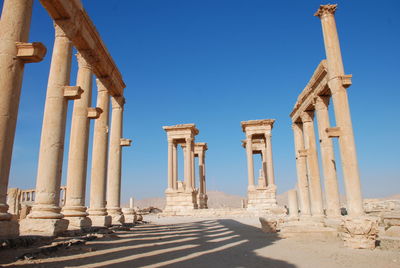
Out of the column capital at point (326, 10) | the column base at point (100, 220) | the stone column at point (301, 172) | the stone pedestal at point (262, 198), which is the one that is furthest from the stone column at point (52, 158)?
the stone pedestal at point (262, 198)

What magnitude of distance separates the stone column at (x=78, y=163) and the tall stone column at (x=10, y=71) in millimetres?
4633

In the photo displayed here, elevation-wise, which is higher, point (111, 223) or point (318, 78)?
point (318, 78)

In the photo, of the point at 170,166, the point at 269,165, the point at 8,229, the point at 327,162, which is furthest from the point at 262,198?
the point at 8,229

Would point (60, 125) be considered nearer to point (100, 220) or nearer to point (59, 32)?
point (59, 32)

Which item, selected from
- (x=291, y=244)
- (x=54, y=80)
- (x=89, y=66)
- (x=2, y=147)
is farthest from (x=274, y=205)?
(x=2, y=147)

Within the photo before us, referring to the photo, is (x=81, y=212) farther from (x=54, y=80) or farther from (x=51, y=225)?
(x=54, y=80)

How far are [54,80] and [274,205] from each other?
26.0 m

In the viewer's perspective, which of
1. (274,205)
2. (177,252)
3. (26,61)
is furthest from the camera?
(274,205)

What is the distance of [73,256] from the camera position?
23.0 feet

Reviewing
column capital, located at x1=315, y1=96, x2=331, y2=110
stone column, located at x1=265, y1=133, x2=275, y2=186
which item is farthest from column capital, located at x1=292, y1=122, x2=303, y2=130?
stone column, located at x1=265, y1=133, x2=275, y2=186

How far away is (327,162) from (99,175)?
39.3 ft

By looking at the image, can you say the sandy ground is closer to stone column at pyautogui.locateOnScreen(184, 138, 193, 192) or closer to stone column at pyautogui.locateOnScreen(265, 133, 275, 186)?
stone column at pyautogui.locateOnScreen(265, 133, 275, 186)

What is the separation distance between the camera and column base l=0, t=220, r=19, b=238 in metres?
6.65

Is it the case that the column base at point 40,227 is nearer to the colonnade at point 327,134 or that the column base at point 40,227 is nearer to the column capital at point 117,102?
the column capital at point 117,102
